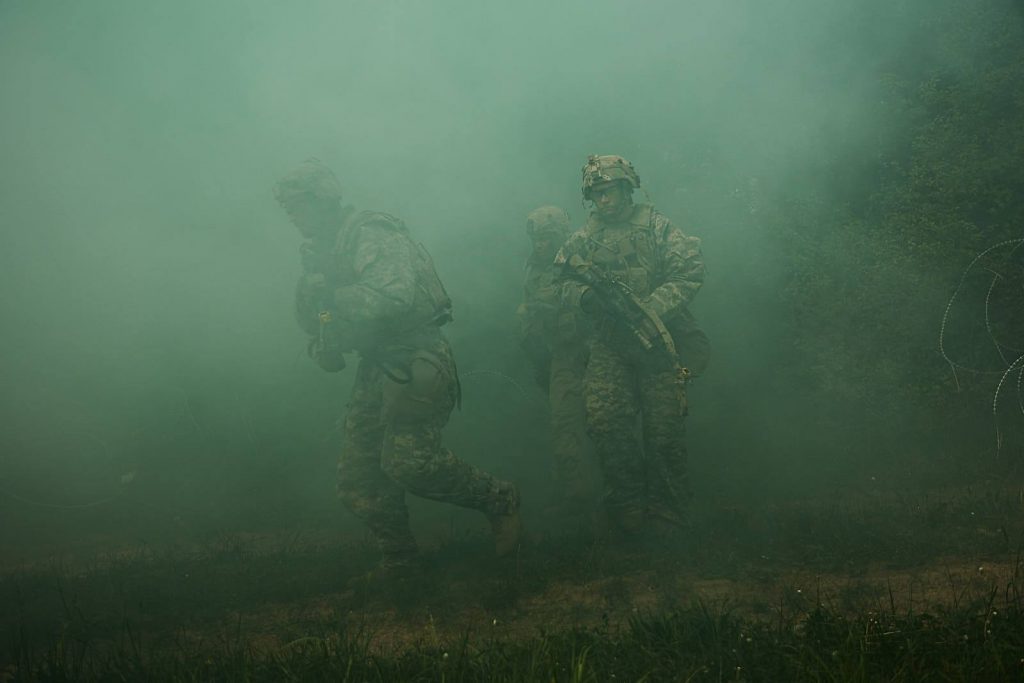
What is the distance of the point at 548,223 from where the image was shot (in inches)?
258

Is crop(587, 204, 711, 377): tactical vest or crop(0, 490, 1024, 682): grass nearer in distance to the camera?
crop(0, 490, 1024, 682): grass

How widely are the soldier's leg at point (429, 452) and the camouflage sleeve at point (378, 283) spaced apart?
13.2 inches

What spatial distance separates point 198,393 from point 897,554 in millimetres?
6231

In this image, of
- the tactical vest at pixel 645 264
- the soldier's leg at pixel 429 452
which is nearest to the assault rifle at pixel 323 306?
the soldier's leg at pixel 429 452

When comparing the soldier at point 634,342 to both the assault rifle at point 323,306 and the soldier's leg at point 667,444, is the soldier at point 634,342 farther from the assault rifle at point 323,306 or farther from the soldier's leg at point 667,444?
the assault rifle at point 323,306

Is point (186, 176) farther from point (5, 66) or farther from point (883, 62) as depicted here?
point (883, 62)

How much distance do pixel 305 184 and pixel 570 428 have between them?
268cm

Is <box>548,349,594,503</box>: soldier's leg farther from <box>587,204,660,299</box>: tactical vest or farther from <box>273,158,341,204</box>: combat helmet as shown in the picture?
<box>273,158,341,204</box>: combat helmet

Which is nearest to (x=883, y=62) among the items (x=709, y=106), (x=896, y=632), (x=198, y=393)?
(x=709, y=106)

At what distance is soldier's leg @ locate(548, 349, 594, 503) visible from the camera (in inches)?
242

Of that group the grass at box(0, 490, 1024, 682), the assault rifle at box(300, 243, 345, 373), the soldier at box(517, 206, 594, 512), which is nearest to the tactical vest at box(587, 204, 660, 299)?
the soldier at box(517, 206, 594, 512)

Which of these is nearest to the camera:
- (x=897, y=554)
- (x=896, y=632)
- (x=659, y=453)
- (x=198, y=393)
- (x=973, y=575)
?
(x=896, y=632)

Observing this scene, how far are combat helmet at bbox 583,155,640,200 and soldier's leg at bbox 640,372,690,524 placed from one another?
125cm

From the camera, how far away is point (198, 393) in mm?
7887
